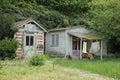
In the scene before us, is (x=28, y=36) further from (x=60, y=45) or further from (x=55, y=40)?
(x=55, y=40)

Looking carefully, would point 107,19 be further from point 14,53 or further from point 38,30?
point 14,53

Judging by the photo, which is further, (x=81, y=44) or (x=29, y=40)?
(x=81, y=44)

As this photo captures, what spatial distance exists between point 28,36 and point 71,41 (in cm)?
592

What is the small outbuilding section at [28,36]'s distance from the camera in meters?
34.0

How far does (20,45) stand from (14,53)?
2439 mm

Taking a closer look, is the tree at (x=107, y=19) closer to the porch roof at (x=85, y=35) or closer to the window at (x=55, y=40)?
the porch roof at (x=85, y=35)

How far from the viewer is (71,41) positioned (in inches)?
1517

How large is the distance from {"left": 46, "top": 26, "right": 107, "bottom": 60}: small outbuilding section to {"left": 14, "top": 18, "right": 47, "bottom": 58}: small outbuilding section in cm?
361

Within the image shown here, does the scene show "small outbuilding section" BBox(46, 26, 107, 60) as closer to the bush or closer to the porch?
the porch

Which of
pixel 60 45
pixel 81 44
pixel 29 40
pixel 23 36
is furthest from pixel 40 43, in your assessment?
pixel 81 44

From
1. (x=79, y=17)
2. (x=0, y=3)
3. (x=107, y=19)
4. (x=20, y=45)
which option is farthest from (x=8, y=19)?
(x=79, y=17)

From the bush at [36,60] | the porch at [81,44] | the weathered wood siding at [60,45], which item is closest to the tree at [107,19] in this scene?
the porch at [81,44]

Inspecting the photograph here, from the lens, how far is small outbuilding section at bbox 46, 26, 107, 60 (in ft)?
124

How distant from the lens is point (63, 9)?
4969 cm
